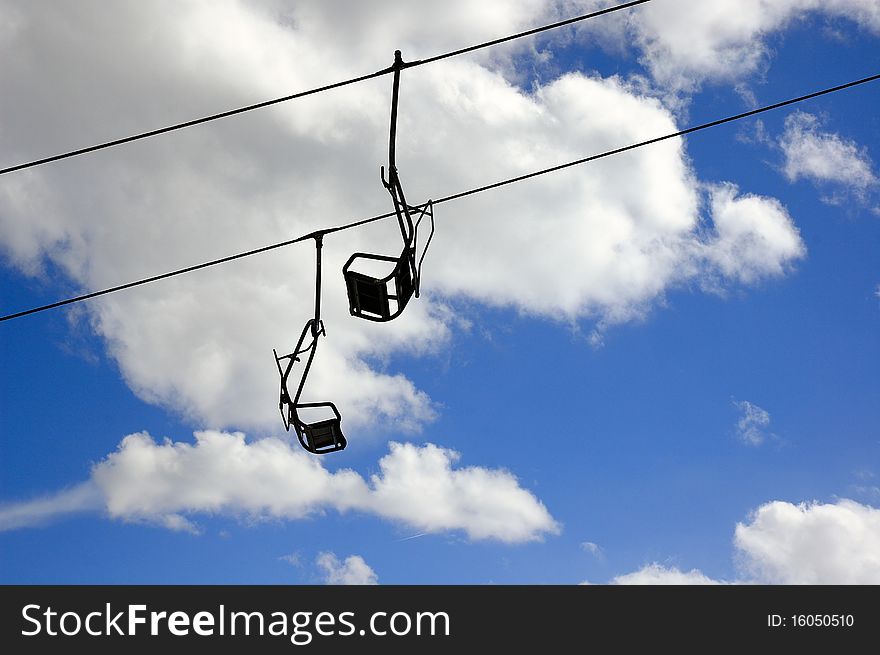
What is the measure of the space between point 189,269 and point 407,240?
2.67 metres

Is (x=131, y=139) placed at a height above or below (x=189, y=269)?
above

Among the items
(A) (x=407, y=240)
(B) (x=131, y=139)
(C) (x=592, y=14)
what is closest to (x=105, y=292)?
(B) (x=131, y=139)

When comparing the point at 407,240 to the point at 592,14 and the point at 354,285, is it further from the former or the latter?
the point at 592,14

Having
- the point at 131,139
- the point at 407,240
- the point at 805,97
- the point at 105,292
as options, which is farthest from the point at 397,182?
the point at 805,97

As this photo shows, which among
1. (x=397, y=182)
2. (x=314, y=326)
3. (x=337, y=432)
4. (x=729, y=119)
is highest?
(x=729, y=119)

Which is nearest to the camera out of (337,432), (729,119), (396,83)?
(396,83)

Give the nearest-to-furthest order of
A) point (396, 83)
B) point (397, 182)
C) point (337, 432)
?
point (396, 83) → point (397, 182) → point (337, 432)

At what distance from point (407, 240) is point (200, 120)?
2.60 metres

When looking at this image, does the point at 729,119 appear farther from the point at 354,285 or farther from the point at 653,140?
the point at 354,285

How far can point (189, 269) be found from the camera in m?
11.8

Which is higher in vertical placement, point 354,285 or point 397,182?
point 397,182

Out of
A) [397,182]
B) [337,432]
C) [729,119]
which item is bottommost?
[337,432]

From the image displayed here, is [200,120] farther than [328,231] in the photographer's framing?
No

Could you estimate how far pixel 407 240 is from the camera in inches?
444
